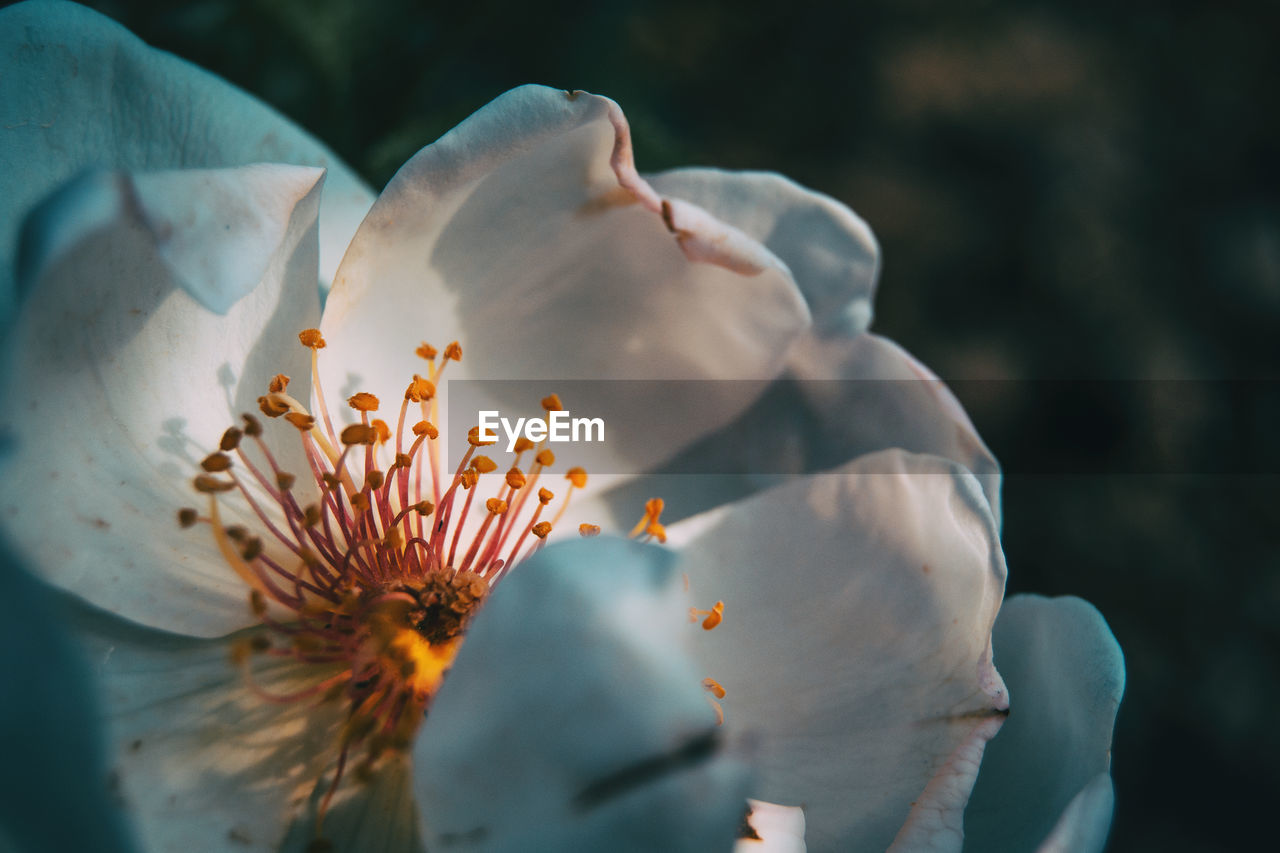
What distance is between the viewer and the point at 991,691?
0.57 meters

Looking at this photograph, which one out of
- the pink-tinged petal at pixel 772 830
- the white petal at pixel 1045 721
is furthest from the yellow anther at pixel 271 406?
the white petal at pixel 1045 721

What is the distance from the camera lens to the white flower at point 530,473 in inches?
17.3

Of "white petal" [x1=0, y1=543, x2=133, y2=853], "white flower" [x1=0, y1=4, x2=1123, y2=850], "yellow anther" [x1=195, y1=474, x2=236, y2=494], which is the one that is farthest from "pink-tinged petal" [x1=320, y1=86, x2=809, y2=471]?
"white petal" [x1=0, y1=543, x2=133, y2=853]

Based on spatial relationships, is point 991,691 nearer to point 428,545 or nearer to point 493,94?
point 428,545

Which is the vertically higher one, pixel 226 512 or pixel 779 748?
pixel 226 512

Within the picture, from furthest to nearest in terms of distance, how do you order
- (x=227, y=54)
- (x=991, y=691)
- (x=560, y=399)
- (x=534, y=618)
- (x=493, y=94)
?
1. (x=493, y=94)
2. (x=227, y=54)
3. (x=560, y=399)
4. (x=991, y=691)
5. (x=534, y=618)

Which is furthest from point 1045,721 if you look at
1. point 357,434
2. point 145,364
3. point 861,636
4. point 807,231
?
point 145,364

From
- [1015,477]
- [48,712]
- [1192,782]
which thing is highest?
[48,712]

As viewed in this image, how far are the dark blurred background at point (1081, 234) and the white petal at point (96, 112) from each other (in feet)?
0.86

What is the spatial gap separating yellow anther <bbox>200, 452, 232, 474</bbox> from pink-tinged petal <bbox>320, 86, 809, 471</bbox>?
0.10 meters

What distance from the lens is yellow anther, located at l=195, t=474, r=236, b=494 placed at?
21.8 inches

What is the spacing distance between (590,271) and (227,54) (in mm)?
395

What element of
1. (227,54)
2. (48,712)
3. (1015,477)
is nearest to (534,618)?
(48,712)

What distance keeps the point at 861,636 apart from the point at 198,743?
370mm
